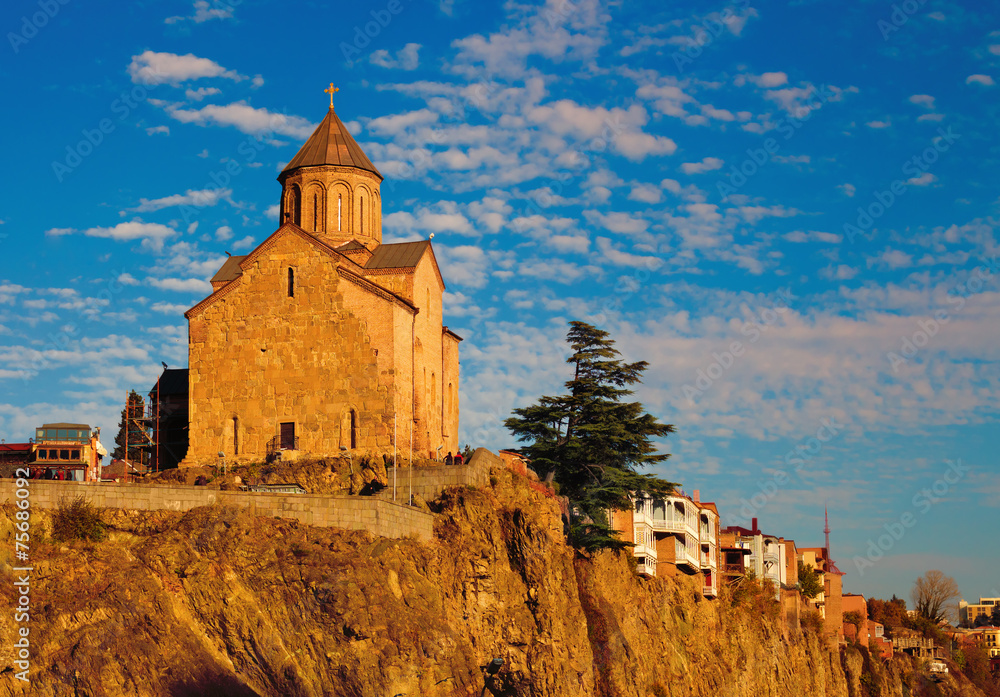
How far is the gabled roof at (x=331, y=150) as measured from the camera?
48.1 m

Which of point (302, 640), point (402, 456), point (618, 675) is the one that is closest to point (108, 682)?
point (302, 640)

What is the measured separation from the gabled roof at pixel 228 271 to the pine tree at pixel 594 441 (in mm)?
12733

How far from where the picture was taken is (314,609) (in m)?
31.5

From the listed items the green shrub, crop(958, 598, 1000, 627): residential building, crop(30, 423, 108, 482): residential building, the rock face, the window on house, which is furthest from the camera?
crop(958, 598, 1000, 627): residential building

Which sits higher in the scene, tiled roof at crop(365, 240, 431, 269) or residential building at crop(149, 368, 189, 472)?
tiled roof at crop(365, 240, 431, 269)

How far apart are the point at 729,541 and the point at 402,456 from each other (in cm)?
2689

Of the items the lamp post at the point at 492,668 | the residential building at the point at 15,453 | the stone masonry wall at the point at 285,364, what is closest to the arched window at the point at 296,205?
the stone masonry wall at the point at 285,364

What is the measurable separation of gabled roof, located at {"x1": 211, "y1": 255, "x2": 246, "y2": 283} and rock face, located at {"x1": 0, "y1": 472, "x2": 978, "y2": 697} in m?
15.6

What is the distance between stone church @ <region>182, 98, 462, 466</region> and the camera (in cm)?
4212

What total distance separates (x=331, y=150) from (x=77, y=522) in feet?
71.3

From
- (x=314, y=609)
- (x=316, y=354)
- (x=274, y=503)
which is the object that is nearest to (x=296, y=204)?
(x=316, y=354)

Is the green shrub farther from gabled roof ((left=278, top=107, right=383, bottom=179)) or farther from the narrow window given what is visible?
gabled roof ((left=278, top=107, right=383, bottom=179))

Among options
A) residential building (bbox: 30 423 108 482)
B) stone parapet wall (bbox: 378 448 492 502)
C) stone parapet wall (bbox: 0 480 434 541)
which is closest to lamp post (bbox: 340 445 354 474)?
stone parapet wall (bbox: 378 448 492 502)

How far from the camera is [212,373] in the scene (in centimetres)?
4403
